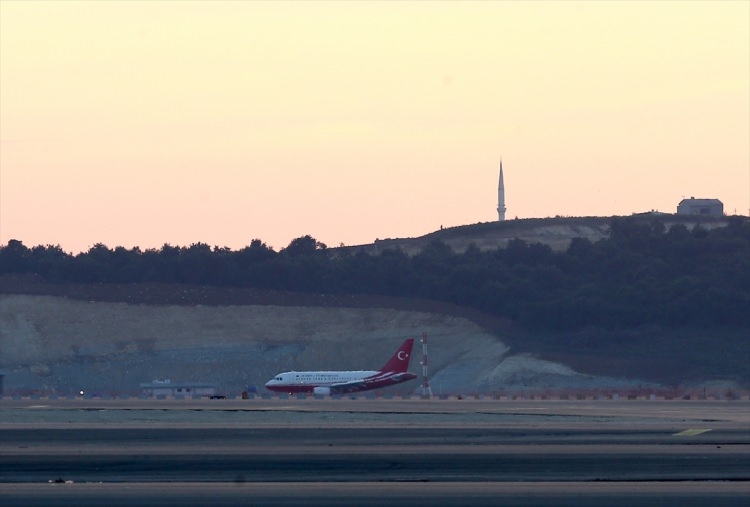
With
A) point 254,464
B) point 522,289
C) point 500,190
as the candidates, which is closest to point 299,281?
point 522,289

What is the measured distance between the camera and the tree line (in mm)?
109375

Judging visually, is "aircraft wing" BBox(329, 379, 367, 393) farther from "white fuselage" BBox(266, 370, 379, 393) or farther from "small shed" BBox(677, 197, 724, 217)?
"small shed" BBox(677, 197, 724, 217)

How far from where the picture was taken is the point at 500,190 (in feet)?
538

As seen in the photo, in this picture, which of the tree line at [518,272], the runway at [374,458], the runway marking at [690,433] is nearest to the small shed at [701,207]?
the tree line at [518,272]

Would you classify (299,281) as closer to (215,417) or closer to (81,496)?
(215,417)

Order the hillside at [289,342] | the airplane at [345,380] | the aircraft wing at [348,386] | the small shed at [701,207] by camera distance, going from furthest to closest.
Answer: the small shed at [701,207] → the hillside at [289,342] → the airplane at [345,380] → the aircraft wing at [348,386]

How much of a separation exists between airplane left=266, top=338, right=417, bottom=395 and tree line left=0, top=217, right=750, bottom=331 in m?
23.2

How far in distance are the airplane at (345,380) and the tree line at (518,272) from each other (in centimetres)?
2324

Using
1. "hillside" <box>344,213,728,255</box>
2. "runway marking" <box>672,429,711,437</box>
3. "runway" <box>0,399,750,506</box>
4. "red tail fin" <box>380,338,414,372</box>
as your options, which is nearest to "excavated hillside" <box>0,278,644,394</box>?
"red tail fin" <box>380,338,414,372</box>

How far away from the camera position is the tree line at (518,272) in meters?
109

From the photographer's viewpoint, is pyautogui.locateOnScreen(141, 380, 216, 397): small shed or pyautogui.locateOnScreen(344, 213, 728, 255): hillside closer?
pyautogui.locateOnScreen(141, 380, 216, 397): small shed

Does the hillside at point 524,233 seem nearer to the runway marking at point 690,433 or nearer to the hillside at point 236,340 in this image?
the hillside at point 236,340

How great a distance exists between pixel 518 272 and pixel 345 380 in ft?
119

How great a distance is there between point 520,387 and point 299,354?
78.4 feet
